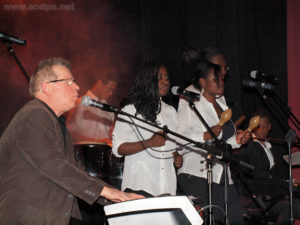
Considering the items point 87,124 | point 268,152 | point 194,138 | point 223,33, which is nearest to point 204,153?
point 194,138

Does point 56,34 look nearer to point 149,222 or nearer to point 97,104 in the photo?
point 97,104

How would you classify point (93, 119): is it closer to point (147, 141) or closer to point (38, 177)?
point (147, 141)

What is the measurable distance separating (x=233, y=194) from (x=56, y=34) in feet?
11.2

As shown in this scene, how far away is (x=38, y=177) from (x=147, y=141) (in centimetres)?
101

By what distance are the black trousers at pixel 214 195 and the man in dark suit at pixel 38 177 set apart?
1118 millimetres

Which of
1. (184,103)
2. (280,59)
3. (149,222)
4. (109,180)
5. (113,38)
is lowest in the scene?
(109,180)

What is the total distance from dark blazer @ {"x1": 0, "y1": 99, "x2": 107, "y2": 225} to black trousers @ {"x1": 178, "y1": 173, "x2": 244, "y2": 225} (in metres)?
1.23

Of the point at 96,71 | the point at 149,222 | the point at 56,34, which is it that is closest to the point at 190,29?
the point at 96,71

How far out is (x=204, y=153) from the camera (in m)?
3.42

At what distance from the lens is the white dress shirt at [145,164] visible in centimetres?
304

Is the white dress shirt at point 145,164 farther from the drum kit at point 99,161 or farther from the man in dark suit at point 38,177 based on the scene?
the drum kit at point 99,161

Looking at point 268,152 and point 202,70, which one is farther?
point 268,152

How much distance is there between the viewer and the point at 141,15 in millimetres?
5445

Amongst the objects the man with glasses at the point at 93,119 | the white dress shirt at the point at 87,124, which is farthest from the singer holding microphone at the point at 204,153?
the white dress shirt at the point at 87,124
